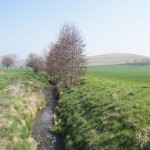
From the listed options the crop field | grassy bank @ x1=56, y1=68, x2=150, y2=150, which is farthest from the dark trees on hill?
grassy bank @ x1=56, y1=68, x2=150, y2=150

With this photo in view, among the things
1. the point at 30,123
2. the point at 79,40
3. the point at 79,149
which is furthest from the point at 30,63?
the point at 79,149

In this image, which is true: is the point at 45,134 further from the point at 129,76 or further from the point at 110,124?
the point at 129,76

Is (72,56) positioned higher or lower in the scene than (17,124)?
higher

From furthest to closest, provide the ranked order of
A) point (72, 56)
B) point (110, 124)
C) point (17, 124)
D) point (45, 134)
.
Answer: point (72, 56) < point (45, 134) < point (17, 124) < point (110, 124)

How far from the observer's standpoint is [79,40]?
47406 mm

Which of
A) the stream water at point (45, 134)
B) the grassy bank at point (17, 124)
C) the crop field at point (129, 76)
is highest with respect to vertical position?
the crop field at point (129, 76)

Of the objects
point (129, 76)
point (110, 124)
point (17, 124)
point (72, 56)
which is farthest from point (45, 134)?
point (129, 76)

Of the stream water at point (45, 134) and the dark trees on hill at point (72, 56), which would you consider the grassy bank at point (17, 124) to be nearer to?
the stream water at point (45, 134)

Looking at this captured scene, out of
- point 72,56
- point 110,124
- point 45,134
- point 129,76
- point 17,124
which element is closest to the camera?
point 110,124

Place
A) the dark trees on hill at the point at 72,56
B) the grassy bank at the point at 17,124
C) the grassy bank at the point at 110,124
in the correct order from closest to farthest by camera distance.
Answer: the grassy bank at the point at 110,124 → the grassy bank at the point at 17,124 → the dark trees on hill at the point at 72,56

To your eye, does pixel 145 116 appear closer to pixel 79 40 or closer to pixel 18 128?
pixel 18 128

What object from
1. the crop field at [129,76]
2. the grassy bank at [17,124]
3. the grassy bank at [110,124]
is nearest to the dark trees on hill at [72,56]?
the crop field at [129,76]

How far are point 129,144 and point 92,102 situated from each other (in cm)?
1141

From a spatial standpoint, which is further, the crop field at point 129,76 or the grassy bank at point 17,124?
the crop field at point 129,76
